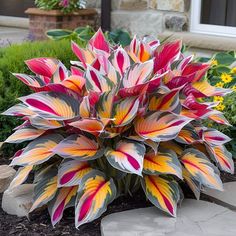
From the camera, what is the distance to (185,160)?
2785mm

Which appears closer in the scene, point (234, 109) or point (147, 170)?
point (147, 170)

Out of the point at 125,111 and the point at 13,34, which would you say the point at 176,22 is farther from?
the point at 125,111

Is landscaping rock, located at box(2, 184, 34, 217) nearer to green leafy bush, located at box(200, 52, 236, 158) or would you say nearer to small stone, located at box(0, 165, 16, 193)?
small stone, located at box(0, 165, 16, 193)

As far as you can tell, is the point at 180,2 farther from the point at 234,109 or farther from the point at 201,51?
the point at 234,109

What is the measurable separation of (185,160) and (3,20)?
6534 millimetres

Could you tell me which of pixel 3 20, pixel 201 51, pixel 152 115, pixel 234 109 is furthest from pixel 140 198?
pixel 3 20

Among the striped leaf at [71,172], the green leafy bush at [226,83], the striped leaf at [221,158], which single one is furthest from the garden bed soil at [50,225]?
the green leafy bush at [226,83]

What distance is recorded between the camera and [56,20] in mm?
6293

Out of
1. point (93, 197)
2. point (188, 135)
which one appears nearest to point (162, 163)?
point (188, 135)

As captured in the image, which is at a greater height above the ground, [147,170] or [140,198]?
[147,170]

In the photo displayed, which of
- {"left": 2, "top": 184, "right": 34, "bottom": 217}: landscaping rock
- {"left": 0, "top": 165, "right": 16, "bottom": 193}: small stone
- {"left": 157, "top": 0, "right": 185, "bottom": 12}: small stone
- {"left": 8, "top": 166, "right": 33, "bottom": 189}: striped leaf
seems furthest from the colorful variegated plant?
{"left": 157, "top": 0, "right": 185, "bottom": 12}: small stone

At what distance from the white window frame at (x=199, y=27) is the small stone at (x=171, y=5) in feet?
0.46

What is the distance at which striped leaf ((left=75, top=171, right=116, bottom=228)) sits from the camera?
2.50 m

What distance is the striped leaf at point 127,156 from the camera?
2480 millimetres
